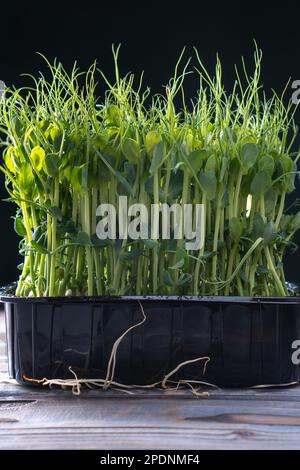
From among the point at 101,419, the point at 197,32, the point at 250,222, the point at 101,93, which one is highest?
the point at 197,32

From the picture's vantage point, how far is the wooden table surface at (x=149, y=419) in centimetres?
61

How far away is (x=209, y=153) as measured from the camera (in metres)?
0.79

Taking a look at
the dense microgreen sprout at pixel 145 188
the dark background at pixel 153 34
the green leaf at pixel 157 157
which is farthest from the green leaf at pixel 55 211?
the dark background at pixel 153 34

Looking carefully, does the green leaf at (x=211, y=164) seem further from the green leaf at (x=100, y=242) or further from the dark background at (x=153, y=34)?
the dark background at (x=153, y=34)

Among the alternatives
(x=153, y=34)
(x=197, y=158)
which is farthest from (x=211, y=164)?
(x=153, y=34)

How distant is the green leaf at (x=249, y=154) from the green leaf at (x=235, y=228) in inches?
2.3

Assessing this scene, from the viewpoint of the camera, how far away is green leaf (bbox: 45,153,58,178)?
78cm

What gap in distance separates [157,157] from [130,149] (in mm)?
30

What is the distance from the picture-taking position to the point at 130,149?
773 mm

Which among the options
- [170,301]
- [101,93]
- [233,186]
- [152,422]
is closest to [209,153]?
[233,186]

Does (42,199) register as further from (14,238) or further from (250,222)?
(14,238)
